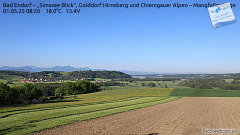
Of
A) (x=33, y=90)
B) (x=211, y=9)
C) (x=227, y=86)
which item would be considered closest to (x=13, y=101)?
(x=33, y=90)

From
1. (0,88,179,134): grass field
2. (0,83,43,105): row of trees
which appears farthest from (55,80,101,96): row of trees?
(0,88,179,134): grass field

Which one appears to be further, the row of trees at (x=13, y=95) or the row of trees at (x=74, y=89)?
the row of trees at (x=74, y=89)

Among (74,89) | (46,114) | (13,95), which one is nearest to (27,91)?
(13,95)

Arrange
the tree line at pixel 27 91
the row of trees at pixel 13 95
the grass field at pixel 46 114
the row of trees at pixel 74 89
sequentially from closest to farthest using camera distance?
the grass field at pixel 46 114, the row of trees at pixel 13 95, the tree line at pixel 27 91, the row of trees at pixel 74 89

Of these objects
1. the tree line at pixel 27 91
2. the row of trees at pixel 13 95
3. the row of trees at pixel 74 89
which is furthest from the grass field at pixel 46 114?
the row of trees at pixel 74 89

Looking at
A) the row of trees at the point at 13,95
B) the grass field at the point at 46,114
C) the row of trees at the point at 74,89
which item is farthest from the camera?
the row of trees at the point at 74,89

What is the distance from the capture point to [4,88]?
51062 mm

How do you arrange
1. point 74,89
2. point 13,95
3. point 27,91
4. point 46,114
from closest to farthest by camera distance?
point 46,114
point 13,95
point 27,91
point 74,89

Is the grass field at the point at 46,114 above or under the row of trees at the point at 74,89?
above

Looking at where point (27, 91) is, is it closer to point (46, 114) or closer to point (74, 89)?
point (74, 89)

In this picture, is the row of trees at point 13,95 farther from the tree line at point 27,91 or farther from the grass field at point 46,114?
the grass field at point 46,114

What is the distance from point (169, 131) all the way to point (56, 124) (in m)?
9.93

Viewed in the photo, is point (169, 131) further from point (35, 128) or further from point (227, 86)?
point (227, 86)

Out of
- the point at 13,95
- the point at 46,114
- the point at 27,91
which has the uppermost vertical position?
the point at 46,114
